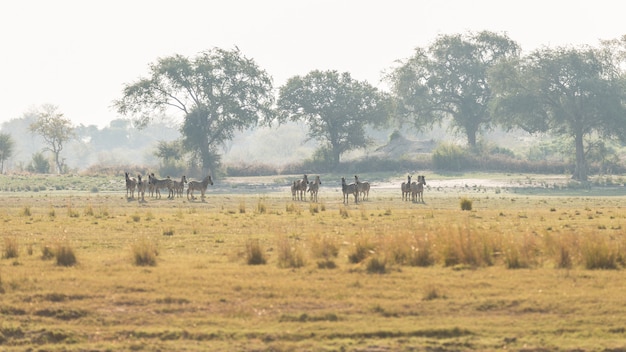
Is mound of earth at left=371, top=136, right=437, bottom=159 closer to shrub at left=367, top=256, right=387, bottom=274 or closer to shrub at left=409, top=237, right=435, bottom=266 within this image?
shrub at left=409, top=237, right=435, bottom=266

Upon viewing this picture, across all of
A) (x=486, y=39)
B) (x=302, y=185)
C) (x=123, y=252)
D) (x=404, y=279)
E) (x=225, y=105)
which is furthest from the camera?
(x=486, y=39)

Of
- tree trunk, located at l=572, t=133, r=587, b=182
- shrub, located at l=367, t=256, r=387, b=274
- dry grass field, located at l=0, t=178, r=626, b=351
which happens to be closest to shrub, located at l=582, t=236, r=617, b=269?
dry grass field, located at l=0, t=178, r=626, b=351

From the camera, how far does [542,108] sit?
81.0 m

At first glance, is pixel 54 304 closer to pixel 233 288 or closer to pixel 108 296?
pixel 108 296

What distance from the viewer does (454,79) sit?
329 feet

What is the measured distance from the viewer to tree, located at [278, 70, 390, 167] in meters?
94.0

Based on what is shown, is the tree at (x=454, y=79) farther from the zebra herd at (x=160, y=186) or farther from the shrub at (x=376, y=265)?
the shrub at (x=376, y=265)

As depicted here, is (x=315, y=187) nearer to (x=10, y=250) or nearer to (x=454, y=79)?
(x=10, y=250)

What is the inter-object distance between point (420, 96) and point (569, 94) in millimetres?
23883

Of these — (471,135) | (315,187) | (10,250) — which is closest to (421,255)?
(10,250)

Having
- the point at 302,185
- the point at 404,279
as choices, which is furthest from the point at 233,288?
the point at 302,185

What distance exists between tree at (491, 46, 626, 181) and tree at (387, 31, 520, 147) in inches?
702

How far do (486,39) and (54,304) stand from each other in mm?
88101

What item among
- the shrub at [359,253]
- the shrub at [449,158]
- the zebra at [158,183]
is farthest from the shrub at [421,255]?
the shrub at [449,158]
